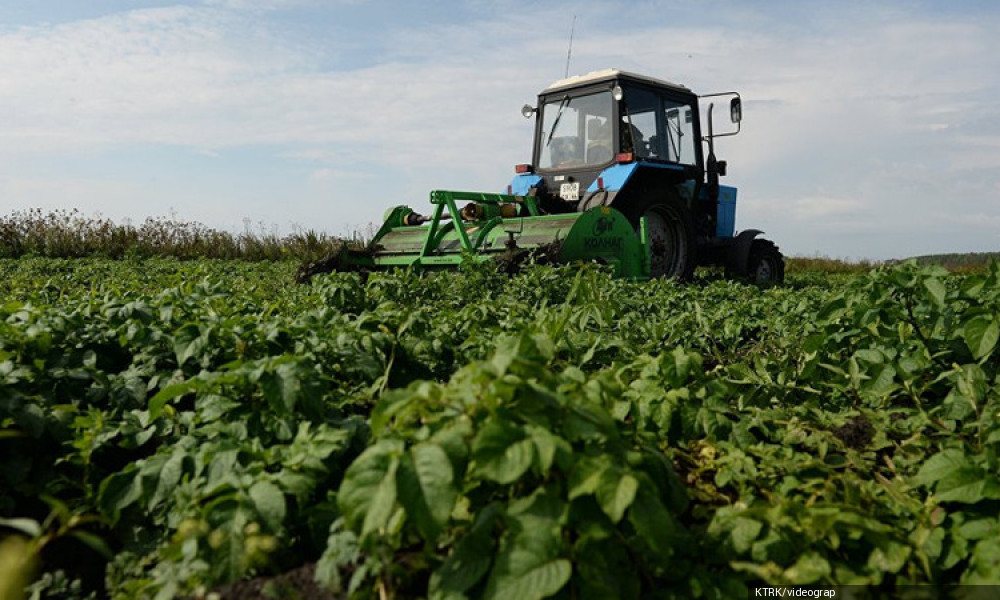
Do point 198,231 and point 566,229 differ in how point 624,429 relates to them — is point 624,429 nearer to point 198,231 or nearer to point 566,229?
point 566,229

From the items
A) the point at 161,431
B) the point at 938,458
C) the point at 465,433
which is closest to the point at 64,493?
the point at 161,431

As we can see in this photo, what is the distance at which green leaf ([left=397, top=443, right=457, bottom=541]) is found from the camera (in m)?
1.43

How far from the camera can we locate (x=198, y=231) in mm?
16312

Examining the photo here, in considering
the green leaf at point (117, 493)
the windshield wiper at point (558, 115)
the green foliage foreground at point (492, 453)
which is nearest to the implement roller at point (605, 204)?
the windshield wiper at point (558, 115)

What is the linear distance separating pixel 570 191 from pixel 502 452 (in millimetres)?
7955

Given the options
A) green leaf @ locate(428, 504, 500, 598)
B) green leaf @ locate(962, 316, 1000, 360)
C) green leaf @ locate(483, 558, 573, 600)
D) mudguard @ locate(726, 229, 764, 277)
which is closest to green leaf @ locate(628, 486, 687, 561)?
green leaf @ locate(483, 558, 573, 600)

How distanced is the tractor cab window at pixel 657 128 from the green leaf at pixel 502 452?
7.88m

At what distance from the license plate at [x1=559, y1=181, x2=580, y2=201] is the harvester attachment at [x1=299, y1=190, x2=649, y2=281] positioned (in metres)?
0.50

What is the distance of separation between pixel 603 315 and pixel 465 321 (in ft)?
2.32

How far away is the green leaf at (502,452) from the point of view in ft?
4.74

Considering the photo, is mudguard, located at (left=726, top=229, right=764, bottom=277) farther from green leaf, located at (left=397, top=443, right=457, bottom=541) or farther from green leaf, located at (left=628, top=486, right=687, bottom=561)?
green leaf, located at (left=397, top=443, right=457, bottom=541)

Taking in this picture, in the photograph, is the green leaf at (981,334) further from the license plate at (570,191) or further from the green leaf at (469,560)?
the license plate at (570,191)

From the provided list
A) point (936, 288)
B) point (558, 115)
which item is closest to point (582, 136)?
point (558, 115)

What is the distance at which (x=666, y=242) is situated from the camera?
30.5 ft
